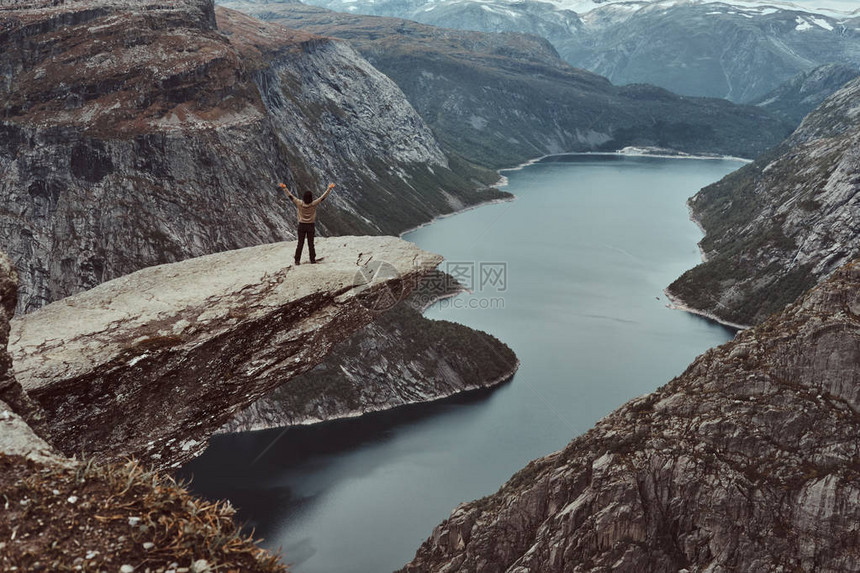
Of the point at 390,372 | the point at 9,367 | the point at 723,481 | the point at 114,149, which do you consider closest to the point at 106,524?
the point at 9,367

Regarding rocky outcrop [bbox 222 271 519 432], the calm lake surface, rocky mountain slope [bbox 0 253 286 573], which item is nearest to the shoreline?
the calm lake surface

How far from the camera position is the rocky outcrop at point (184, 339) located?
2300cm

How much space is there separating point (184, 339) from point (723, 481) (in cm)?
5141

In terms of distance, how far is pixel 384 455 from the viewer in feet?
366

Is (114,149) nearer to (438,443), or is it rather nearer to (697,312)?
(438,443)

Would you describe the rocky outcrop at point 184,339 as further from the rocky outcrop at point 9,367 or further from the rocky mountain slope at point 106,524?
the rocky mountain slope at point 106,524

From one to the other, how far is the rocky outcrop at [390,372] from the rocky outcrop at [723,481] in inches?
2532

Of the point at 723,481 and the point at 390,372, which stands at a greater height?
the point at 723,481

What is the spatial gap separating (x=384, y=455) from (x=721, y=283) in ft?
427

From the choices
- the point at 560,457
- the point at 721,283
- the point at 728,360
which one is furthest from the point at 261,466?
the point at 721,283

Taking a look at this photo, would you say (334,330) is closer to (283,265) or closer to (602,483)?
(283,265)

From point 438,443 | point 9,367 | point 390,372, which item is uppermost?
point 9,367

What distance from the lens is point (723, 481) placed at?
59312 mm

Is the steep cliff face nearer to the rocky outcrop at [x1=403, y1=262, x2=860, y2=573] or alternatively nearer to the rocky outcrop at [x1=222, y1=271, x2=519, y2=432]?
the rocky outcrop at [x1=222, y1=271, x2=519, y2=432]
